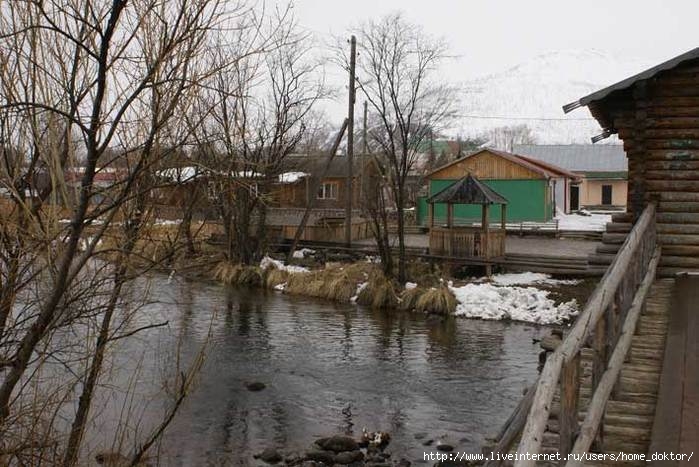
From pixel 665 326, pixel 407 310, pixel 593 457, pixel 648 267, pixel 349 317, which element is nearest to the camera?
pixel 593 457

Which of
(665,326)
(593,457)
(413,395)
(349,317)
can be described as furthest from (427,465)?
(349,317)

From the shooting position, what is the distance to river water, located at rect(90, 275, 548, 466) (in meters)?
9.84

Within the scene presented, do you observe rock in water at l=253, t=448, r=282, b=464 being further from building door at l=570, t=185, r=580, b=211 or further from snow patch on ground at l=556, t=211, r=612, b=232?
building door at l=570, t=185, r=580, b=211

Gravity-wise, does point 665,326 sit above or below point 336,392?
above

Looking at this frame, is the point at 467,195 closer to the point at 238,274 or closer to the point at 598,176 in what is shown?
the point at 238,274

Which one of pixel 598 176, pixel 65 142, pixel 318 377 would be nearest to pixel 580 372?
pixel 65 142

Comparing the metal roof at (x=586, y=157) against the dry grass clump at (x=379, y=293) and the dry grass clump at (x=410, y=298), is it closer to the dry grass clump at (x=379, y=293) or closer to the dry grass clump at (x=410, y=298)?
the dry grass clump at (x=379, y=293)

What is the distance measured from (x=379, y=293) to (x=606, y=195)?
3236 cm

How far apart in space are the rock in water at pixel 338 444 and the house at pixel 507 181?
83.7ft

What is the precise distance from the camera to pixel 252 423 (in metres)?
10.5

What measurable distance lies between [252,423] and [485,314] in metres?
9.08

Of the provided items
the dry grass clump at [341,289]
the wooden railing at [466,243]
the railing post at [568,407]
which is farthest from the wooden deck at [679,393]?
the wooden railing at [466,243]

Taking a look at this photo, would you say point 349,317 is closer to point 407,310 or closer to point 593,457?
point 407,310

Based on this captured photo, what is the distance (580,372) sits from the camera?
4270 mm
